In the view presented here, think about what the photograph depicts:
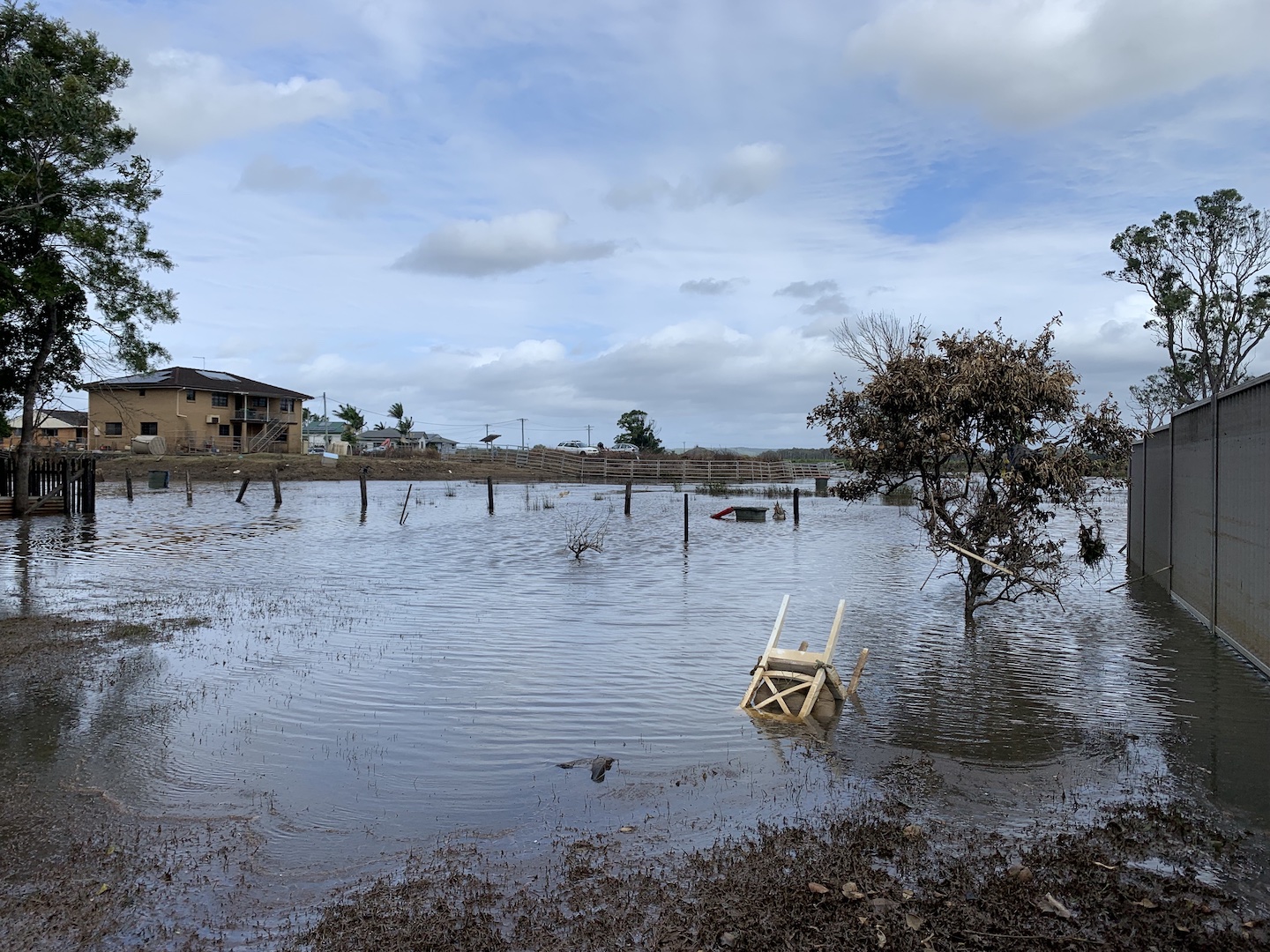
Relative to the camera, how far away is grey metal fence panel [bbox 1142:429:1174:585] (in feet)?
51.1

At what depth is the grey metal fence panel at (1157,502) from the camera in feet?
51.1

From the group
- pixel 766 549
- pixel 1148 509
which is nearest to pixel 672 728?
pixel 1148 509

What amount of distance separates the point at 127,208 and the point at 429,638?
74.9 ft

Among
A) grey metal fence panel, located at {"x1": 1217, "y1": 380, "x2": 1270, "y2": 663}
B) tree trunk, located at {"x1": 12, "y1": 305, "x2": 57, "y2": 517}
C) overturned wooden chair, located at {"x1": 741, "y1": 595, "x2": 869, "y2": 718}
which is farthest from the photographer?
tree trunk, located at {"x1": 12, "y1": 305, "x2": 57, "y2": 517}

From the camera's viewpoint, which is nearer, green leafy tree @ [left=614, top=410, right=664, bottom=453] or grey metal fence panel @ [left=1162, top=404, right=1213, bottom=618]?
grey metal fence panel @ [left=1162, top=404, right=1213, bottom=618]

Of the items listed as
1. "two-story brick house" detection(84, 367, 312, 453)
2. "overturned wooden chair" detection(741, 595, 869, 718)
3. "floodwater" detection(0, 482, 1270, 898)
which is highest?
"two-story brick house" detection(84, 367, 312, 453)

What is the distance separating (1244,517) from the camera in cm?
981

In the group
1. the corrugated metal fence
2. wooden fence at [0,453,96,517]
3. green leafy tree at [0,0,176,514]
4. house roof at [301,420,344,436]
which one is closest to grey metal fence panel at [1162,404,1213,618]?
the corrugated metal fence

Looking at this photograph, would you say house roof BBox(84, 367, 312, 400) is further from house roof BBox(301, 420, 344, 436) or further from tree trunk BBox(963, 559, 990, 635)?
tree trunk BBox(963, 559, 990, 635)

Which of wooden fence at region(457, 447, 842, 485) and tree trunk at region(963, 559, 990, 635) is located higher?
wooden fence at region(457, 447, 842, 485)

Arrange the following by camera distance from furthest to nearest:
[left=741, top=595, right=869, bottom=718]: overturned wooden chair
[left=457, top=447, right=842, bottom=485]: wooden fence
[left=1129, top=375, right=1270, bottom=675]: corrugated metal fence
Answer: [left=457, top=447, right=842, bottom=485]: wooden fence → [left=1129, top=375, right=1270, bottom=675]: corrugated metal fence → [left=741, top=595, right=869, bottom=718]: overturned wooden chair

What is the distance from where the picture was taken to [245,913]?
4770 mm

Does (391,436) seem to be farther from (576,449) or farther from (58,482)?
(58,482)

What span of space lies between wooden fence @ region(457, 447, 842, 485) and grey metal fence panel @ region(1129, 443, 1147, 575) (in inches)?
2168
